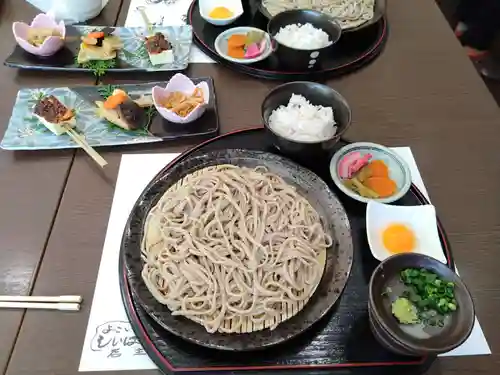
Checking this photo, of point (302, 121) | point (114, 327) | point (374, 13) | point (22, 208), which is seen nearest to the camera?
point (114, 327)

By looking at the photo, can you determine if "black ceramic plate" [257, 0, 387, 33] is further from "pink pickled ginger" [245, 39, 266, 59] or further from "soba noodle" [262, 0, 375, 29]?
"pink pickled ginger" [245, 39, 266, 59]

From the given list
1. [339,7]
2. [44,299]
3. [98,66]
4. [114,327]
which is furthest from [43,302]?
[339,7]

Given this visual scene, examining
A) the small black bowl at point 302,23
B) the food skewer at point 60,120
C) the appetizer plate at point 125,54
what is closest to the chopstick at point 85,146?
the food skewer at point 60,120

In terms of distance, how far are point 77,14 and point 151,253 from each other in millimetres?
1403

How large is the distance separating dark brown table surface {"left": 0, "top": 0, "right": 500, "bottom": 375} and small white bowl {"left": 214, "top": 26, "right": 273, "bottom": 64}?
0.07 m

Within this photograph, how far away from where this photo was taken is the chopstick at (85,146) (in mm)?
1642

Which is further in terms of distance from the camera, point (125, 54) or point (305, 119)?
point (125, 54)

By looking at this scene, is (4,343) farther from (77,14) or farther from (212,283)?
(77,14)

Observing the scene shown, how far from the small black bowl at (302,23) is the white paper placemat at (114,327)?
850 millimetres

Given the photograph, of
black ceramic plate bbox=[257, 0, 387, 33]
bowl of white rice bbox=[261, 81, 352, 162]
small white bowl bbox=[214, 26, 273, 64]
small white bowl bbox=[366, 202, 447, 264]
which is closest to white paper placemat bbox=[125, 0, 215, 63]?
small white bowl bbox=[214, 26, 273, 64]

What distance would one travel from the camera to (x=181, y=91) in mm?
1849

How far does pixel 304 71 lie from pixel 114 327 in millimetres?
1282

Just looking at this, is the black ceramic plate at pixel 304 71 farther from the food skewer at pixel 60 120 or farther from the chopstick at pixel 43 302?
the chopstick at pixel 43 302

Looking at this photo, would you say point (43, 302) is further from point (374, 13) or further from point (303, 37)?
point (374, 13)
